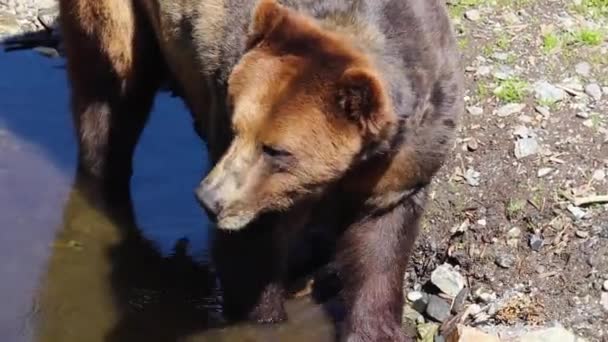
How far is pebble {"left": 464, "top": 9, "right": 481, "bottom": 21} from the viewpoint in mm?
6938

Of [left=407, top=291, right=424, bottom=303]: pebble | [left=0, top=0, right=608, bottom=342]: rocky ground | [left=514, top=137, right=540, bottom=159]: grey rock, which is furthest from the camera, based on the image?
[left=514, top=137, right=540, bottom=159]: grey rock

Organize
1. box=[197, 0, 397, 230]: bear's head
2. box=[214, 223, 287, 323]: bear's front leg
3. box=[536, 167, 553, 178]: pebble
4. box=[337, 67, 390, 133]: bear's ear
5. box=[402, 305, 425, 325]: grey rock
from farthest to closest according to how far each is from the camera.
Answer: box=[536, 167, 553, 178]: pebble → box=[402, 305, 425, 325]: grey rock → box=[214, 223, 287, 323]: bear's front leg → box=[197, 0, 397, 230]: bear's head → box=[337, 67, 390, 133]: bear's ear

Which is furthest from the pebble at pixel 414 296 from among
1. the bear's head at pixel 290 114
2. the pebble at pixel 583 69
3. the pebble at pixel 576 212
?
the pebble at pixel 583 69

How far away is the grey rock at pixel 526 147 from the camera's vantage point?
5961 millimetres

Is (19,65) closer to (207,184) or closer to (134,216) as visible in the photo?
(134,216)

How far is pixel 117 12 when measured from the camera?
585 cm

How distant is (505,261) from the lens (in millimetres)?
5605

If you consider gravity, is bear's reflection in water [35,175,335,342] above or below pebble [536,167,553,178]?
below

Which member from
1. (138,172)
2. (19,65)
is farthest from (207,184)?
(19,65)

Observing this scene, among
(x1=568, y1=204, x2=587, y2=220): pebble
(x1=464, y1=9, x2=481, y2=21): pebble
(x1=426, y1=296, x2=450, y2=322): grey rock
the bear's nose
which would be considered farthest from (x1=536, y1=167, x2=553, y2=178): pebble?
the bear's nose

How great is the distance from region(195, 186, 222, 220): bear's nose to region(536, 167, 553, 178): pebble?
6.95ft

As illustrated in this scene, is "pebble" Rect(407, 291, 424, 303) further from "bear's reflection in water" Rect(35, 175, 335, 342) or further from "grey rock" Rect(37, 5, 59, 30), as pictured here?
"grey rock" Rect(37, 5, 59, 30)

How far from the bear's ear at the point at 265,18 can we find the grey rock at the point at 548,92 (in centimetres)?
226

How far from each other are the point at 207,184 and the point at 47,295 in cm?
197
